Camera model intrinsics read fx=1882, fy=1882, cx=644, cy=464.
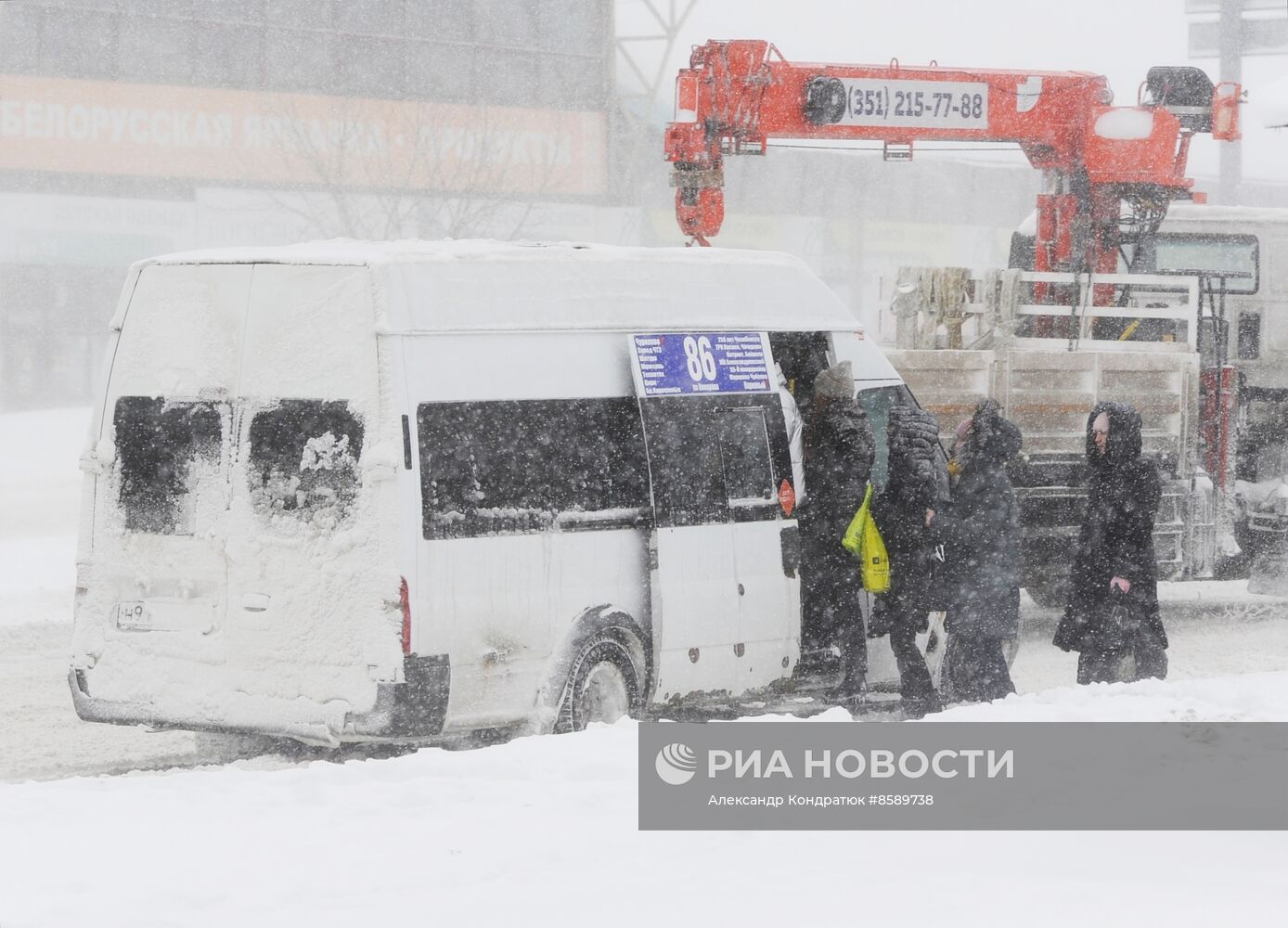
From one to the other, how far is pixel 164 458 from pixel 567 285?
5.90 ft

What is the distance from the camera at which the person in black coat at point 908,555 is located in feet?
28.8

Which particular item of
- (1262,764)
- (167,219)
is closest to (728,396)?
(1262,764)

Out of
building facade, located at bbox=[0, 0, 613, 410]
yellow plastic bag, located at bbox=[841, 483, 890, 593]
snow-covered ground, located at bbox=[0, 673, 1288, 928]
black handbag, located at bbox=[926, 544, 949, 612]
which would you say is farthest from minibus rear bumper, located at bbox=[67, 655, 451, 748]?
building facade, located at bbox=[0, 0, 613, 410]

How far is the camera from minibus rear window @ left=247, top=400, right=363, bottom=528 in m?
7.14

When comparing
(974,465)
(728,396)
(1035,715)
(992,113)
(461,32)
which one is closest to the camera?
(1035,715)

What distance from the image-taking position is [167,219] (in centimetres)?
3172

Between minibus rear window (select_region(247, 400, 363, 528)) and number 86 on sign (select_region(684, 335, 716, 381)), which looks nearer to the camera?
minibus rear window (select_region(247, 400, 363, 528))

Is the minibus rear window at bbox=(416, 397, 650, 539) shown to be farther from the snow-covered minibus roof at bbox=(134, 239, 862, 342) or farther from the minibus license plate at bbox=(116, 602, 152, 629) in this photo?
the minibus license plate at bbox=(116, 602, 152, 629)

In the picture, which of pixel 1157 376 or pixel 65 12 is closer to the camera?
pixel 1157 376

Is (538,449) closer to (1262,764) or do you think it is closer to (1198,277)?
(1262,764)

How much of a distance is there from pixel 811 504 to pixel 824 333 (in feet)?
3.19

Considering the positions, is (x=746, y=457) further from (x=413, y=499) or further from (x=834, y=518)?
(x=413, y=499)

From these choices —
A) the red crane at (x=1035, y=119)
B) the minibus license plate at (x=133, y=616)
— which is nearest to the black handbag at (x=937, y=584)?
the minibus license plate at (x=133, y=616)

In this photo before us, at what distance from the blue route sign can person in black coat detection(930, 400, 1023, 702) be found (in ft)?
3.66
